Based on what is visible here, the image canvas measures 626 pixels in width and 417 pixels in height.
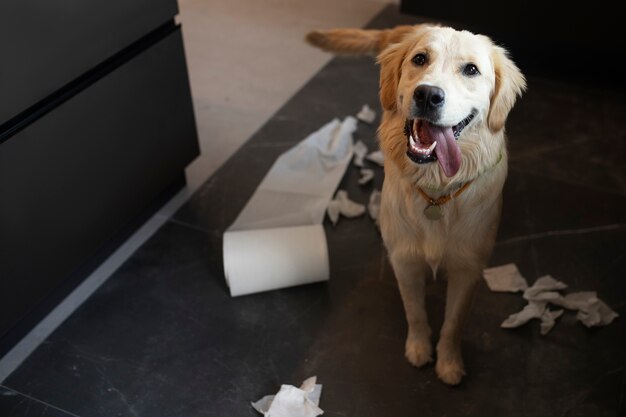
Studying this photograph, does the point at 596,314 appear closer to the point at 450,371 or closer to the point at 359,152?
the point at 450,371

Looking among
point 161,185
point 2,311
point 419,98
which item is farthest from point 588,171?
point 2,311

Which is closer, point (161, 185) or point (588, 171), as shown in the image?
point (161, 185)

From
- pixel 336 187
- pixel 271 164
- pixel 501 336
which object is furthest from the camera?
pixel 271 164

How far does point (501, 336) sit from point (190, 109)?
1306 millimetres

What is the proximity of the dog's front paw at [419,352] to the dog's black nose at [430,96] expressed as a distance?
2.47 ft

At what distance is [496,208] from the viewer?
5.18 ft

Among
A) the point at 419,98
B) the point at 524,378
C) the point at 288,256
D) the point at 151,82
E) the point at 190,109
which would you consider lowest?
the point at 524,378

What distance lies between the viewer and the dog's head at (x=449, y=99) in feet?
4.31

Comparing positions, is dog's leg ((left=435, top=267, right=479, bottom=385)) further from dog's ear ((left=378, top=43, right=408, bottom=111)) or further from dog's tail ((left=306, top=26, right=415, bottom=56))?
dog's tail ((left=306, top=26, right=415, bottom=56))

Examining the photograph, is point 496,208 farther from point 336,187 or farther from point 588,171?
point 588,171

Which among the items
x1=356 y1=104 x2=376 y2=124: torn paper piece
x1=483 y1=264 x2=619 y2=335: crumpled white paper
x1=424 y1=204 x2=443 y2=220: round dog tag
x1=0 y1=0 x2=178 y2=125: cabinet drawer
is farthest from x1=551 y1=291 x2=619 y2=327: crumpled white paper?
x1=0 y1=0 x2=178 y2=125: cabinet drawer

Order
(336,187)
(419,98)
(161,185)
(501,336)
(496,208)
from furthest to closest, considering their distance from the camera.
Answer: (336,187), (161,185), (501,336), (496,208), (419,98)

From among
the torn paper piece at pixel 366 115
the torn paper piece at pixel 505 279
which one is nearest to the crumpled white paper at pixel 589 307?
the torn paper piece at pixel 505 279

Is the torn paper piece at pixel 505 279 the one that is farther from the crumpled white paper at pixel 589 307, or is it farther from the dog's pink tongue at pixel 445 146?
the dog's pink tongue at pixel 445 146
